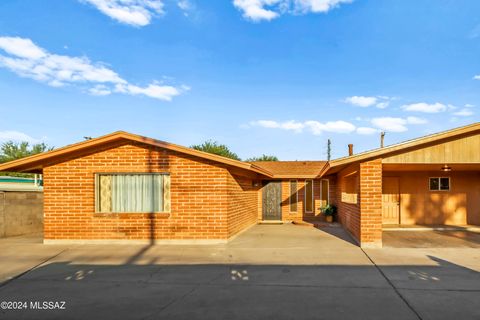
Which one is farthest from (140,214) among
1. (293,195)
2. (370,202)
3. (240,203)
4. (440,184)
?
(440,184)

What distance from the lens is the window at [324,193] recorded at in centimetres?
1922

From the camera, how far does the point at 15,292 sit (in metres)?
6.56

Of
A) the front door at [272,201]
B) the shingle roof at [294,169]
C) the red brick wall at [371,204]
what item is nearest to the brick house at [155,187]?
the red brick wall at [371,204]

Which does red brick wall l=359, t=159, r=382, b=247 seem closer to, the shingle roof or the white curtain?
the white curtain

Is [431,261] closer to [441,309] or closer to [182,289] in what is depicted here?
[441,309]

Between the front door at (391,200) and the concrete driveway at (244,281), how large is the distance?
6.21 metres

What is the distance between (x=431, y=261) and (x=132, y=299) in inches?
272

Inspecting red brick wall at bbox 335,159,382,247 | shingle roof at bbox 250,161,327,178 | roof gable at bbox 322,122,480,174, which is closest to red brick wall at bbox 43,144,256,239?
roof gable at bbox 322,122,480,174

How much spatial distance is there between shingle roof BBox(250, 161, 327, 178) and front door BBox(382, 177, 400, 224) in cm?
321

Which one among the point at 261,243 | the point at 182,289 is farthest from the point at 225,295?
the point at 261,243

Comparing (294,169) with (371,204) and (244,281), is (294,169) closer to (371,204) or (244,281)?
(371,204)

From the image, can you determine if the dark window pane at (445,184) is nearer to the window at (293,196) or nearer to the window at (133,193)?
the window at (293,196)

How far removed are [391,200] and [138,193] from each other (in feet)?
37.1

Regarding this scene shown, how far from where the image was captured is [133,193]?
1134 cm
